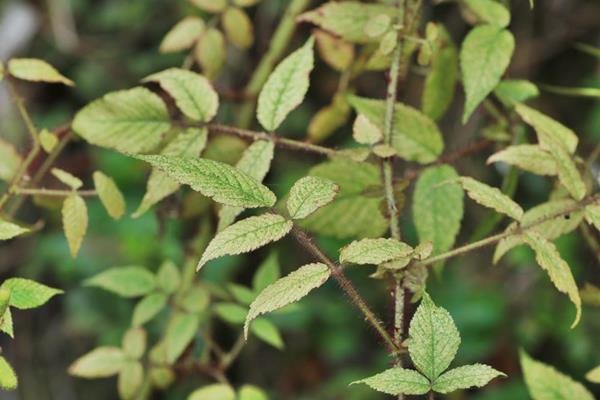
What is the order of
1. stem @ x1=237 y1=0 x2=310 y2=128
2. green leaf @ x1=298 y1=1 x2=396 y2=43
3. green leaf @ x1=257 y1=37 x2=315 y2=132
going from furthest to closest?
1. stem @ x1=237 y1=0 x2=310 y2=128
2. green leaf @ x1=298 y1=1 x2=396 y2=43
3. green leaf @ x1=257 y1=37 x2=315 y2=132

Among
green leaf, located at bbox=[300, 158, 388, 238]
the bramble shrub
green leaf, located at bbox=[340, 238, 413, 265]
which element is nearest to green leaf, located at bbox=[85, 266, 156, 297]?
the bramble shrub

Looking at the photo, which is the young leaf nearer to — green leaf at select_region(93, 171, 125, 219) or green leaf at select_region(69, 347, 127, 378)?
green leaf at select_region(93, 171, 125, 219)

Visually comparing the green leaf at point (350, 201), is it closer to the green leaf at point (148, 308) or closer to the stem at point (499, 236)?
the stem at point (499, 236)

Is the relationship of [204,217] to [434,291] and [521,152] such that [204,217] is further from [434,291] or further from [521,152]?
[434,291]

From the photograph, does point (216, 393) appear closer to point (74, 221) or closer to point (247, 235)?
point (74, 221)

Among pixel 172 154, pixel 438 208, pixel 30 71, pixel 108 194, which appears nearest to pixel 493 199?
pixel 438 208

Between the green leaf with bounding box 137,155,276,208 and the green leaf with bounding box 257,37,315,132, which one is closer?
the green leaf with bounding box 137,155,276,208

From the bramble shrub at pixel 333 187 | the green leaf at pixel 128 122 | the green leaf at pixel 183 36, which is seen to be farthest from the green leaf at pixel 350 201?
the green leaf at pixel 183 36
